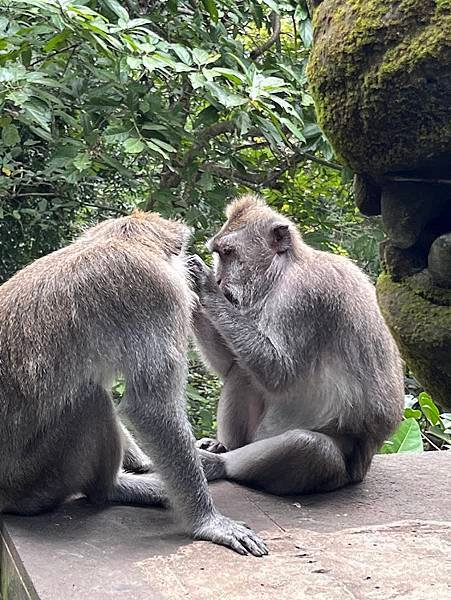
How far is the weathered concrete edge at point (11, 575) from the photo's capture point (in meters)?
3.00

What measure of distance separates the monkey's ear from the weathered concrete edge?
5.75 feet

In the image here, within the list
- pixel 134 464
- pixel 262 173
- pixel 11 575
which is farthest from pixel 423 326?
pixel 262 173

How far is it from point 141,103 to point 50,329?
2246 millimetres

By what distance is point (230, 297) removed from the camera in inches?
158

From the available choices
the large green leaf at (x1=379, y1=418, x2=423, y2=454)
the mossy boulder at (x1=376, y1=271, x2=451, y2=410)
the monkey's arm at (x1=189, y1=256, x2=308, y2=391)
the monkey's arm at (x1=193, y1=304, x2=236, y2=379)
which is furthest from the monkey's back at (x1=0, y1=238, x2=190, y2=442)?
the large green leaf at (x1=379, y1=418, x2=423, y2=454)

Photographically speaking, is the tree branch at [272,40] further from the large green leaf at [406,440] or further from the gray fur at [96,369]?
the gray fur at [96,369]

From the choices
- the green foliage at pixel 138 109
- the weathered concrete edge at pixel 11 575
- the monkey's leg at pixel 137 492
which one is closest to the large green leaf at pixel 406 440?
the green foliage at pixel 138 109

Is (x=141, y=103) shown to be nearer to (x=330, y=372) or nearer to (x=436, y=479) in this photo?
(x=330, y=372)

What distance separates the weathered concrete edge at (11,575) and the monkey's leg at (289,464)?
1041mm

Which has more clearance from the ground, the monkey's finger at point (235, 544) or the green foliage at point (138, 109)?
the green foliage at point (138, 109)

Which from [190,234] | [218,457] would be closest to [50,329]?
[190,234]

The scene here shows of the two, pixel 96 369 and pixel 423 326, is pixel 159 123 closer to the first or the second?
pixel 423 326

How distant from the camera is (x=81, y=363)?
3309 millimetres

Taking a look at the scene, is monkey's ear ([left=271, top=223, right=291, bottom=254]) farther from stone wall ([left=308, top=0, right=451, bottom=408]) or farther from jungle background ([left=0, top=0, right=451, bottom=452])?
jungle background ([left=0, top=0, right=451, bottom=452])
